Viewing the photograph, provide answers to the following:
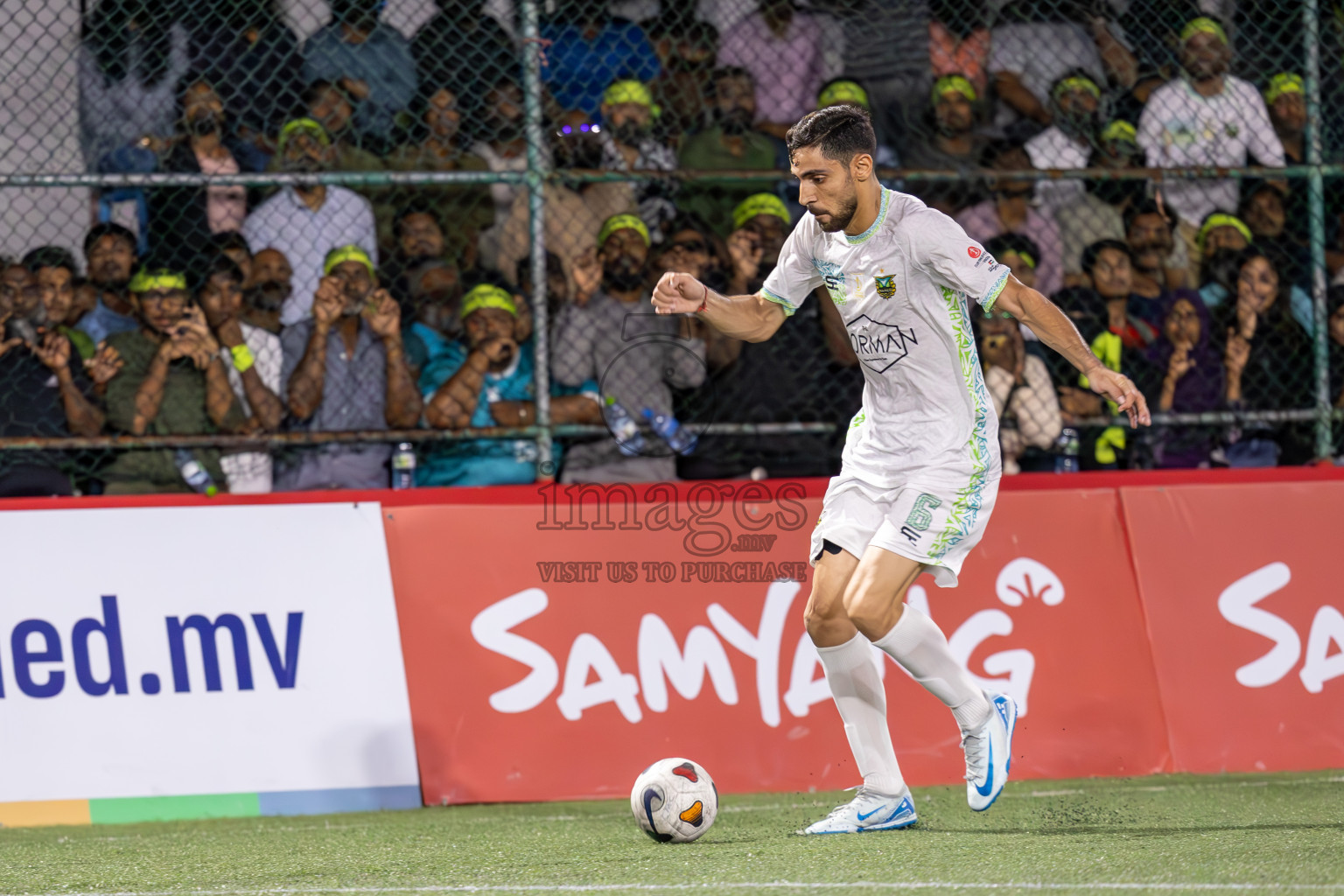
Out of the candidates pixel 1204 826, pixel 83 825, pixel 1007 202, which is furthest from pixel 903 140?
pixel 83 825

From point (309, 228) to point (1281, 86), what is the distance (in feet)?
15.6

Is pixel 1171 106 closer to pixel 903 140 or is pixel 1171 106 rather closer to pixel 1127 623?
pixel 903 140

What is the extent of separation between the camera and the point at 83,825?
17.3 ft

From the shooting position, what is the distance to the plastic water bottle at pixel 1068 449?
645cm

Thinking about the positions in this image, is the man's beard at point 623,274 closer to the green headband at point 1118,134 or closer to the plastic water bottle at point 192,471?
the plastic water bottle at point 192,471

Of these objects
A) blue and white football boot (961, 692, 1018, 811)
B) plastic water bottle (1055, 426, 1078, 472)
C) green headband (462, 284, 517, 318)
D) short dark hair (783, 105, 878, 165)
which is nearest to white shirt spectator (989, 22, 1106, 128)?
plastic water bottle (1055, 426, 1078, 472)

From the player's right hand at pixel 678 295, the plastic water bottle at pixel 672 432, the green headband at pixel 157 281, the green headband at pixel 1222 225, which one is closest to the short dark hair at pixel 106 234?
the green headband at pixel 157 281

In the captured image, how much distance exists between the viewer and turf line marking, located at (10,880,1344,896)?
3.19m

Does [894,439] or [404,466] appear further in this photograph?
[404,466]

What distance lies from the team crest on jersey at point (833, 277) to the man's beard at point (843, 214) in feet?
0.58

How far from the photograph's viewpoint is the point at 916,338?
14.1ft

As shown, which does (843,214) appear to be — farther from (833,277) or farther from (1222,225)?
(1222,225)

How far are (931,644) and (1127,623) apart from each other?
1.62 meters

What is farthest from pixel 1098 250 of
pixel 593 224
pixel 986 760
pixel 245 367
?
pixel 245 367
